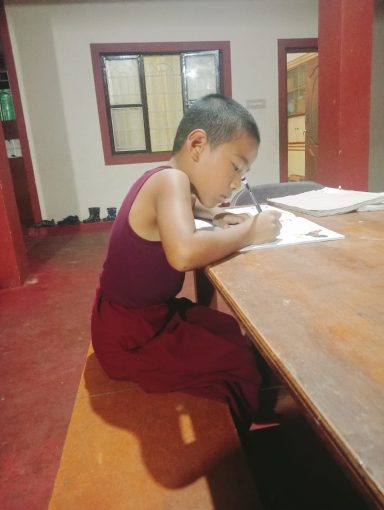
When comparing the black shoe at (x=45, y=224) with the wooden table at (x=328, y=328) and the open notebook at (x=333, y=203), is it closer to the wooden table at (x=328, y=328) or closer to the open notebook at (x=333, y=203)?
the open notebook at (x=333, y=203)

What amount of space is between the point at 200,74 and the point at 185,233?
14.4 feet

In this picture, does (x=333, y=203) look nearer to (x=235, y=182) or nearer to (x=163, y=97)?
(x=235, y=182)

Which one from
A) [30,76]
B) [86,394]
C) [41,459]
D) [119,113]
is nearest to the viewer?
[86,394]

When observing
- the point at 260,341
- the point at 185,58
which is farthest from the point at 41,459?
the point at 185,58

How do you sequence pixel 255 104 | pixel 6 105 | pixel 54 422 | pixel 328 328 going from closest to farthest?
pixel 328 328
pixel 54 422
pixel 255 104
pixel 6 105

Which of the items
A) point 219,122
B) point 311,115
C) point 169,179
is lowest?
point 169,179

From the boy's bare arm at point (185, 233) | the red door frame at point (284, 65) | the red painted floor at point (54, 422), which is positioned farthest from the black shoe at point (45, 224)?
the boy's bare arm at point (185, 233)

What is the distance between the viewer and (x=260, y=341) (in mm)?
453

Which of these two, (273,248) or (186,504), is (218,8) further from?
(186,504)

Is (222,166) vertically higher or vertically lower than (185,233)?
higher

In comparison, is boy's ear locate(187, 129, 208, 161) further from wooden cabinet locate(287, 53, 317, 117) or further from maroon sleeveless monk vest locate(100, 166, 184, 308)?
wooden cabinet locate(287, 53, 317, 117)

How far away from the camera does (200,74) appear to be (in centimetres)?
455

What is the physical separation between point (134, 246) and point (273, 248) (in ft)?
1.14

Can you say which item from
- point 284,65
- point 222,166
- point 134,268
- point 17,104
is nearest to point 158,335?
point 134,268
